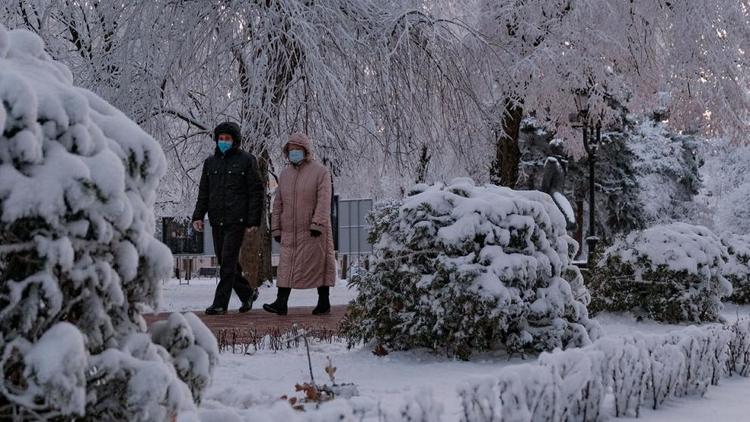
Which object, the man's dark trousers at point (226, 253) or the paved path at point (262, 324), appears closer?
the paved path at point (262, 324)

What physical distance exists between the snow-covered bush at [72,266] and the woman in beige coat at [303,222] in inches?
270

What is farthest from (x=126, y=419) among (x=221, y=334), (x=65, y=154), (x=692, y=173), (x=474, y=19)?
(x=692, y=173)

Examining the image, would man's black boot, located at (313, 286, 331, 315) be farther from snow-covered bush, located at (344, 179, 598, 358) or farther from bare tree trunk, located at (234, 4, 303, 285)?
snow-covered bush, located at (344, 179, 598, 358)

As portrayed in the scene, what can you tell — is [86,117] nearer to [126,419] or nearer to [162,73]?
[126,419]

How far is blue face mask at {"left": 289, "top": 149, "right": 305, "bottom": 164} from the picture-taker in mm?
9184

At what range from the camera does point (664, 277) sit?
10.5 meters

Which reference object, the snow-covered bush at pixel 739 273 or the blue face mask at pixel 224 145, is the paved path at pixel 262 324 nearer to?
the blue face mask at pixel 224 145

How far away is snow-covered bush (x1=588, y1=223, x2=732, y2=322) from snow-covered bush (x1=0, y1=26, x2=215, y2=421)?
8823 millimetres

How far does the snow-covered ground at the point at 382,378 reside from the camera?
452cm

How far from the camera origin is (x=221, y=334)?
7.21 m

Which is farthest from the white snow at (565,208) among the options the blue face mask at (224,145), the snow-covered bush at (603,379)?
the snow-covered bush at (603,379)

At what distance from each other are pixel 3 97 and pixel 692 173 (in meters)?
38.3

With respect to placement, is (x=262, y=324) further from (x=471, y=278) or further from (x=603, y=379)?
(x=603, y=379)

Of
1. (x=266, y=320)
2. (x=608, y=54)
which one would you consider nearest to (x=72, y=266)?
(x=266, y=320)
